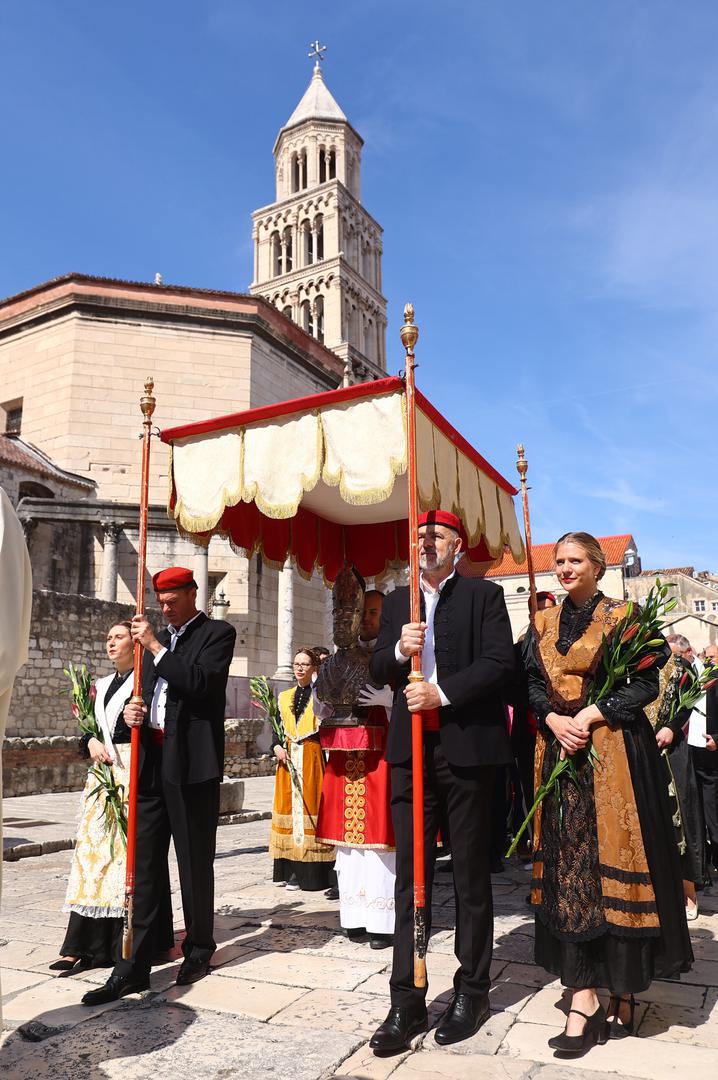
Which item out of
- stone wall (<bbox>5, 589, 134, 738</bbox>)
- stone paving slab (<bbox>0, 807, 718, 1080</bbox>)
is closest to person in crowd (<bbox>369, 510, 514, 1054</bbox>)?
stone paving slab (<bbox>0, 807, 718, 1080</bbox>)

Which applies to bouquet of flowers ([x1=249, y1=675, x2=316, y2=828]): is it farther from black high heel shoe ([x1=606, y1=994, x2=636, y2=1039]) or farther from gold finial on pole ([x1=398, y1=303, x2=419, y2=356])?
gold finial on pole ([x1=398, y1=303, x2=419, y2=356])

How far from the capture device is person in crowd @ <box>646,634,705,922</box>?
5.07 m

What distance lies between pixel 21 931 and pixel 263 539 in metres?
3.56

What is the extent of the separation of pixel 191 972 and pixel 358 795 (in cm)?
148

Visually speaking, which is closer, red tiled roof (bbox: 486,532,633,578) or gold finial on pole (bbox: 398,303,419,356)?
gold finial on pole (bbox: 398,303,419,356)

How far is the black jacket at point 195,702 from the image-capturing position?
403 cm

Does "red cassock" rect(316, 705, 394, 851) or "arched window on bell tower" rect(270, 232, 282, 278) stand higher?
"arched window on bell tower" rect(270, 232, 282, 278)

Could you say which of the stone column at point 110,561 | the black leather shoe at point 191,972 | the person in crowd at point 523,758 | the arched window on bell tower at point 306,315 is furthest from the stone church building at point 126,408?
the arched window on bell tower at point 306,315

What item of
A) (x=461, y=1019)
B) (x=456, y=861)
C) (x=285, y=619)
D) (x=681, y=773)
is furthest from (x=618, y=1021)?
(x=285, y=619)

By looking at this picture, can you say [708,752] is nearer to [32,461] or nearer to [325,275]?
[32,461]

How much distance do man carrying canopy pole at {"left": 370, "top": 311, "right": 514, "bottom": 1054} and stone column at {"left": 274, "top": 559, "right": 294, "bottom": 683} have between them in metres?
20.1

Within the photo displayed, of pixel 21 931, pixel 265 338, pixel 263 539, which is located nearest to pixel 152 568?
pixel 265 338

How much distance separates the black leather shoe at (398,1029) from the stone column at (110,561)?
20.2 m

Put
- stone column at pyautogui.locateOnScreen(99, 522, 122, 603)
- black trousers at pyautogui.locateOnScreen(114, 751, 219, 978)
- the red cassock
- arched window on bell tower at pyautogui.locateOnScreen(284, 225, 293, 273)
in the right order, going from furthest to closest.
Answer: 1. arched window on bell tower at pyautogui.locateOnScreen(284, 225, 293, 273)
2. stone column at pyautogui.locateOnScreen(99, 522, 122, 603)
3. the red cassock
4. black trousers at pyautogui.locateOnScreen(114, 751, 219, 978)
